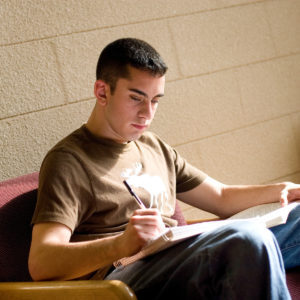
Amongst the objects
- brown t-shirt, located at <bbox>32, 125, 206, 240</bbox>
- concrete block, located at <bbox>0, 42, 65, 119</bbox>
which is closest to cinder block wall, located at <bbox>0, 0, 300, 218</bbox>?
concrete block, located at <bbox>0, 42, 65, 119</bbox>

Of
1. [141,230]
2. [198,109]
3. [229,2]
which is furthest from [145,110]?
[229,2]

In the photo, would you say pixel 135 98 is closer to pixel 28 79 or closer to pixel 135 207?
pixel 135 207

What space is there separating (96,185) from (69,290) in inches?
14.6

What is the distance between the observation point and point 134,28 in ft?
6.20

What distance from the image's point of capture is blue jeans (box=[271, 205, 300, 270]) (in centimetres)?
134

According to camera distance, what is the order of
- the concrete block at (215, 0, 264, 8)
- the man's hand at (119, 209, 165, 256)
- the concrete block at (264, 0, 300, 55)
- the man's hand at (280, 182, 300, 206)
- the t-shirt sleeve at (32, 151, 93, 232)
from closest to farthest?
1. the man's hand at (119, 209, 165, 256)
2. the t-shirt sleeve at (32, 151, 93, 232)
3. the man's hand at (280, 182, 300, 206)
4. the concrete block at (215, 0, 264, 8)
5. the concrete block at (264, 0, 300, 55)

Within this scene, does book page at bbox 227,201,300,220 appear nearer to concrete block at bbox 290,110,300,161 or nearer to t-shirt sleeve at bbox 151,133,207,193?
t-shirt sleeve at bbox 151,133,207,193

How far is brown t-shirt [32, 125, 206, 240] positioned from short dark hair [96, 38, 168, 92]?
0.60 feet

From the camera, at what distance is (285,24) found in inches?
87.7

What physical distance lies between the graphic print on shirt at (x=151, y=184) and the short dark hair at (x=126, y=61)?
251 millimetres

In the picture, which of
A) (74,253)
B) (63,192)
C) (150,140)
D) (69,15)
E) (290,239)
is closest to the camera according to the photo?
(74,253)

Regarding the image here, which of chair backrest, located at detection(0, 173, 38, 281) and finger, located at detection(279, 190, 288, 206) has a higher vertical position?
chair backrest, located at detection(0, 173, 38, 281)

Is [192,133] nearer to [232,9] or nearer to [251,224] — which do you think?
[232,9]

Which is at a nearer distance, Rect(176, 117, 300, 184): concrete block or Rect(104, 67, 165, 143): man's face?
Rect(104, 67, 165, 143): man's face
